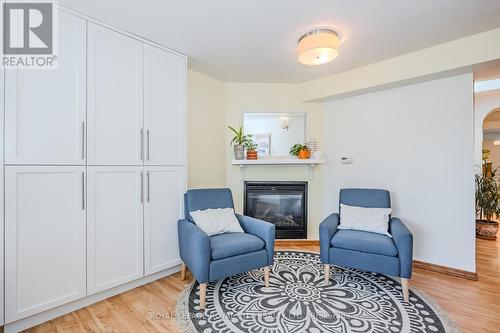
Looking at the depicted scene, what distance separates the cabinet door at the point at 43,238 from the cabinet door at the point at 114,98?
0.95ft

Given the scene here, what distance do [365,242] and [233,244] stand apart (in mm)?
1179

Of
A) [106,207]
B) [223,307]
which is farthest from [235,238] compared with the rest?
[106,207]

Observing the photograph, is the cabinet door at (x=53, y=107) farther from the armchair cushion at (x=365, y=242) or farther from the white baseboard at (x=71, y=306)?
the armchair cushion at (x=365, y=242)

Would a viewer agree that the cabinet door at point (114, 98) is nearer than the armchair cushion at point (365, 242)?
Yes

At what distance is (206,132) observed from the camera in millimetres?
3320

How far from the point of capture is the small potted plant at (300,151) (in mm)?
3510

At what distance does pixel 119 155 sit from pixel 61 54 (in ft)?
2.79

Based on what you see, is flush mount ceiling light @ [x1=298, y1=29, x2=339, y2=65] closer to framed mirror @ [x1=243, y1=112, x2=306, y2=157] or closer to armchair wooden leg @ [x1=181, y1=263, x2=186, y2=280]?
framed mirror @ [x1=243, y1=112, x2=306, y2=157]

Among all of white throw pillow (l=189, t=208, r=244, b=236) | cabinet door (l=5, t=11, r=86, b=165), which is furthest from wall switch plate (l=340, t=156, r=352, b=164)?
cabinet door (l=5, t=11, r=86, b=165)

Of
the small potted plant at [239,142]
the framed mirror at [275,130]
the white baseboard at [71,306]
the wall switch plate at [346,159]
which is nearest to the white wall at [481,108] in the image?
the wall switch plate at [346,159]

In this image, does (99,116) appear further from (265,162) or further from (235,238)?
(265,162)

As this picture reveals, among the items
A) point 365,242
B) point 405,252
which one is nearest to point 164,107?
point 365,242

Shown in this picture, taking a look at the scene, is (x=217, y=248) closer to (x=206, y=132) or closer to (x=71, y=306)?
(x=71, y=306)

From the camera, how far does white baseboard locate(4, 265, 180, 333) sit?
171 cm
